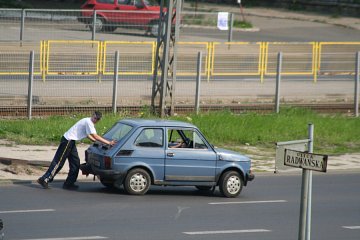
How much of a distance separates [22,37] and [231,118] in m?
11.4

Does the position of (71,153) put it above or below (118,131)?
below

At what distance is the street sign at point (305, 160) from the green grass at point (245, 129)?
13.8m

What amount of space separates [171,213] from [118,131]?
2590 mm

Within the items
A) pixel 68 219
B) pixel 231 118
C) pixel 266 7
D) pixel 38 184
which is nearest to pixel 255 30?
pixel 266 7

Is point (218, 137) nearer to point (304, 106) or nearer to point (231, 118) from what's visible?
point (231, 118)

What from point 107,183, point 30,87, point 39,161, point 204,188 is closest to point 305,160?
point 107,183

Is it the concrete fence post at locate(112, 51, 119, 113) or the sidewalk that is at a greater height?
the concrete fence post at locate(112, 51, 119, 113)

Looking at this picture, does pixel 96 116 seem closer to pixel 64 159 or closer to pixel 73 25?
pixel 64 159

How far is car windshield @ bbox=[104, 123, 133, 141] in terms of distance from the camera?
699 inches

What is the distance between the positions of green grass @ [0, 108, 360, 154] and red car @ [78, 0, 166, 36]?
1120cm

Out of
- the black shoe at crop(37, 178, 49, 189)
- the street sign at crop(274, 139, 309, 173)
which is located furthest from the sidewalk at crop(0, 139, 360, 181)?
the street sign at crop(274, 139, 309, 173)

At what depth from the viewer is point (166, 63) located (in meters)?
26.0

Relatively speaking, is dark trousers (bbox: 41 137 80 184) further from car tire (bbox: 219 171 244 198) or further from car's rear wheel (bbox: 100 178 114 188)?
car tire (bbox: 219 171 244 198)

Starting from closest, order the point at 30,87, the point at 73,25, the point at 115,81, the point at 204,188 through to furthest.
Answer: the point at 204,188 → the point at 30,87 → the point at 115,81 → the point at 73,25
